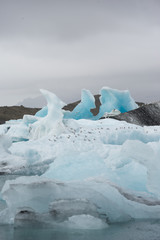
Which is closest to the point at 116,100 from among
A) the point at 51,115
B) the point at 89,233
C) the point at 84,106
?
the point at 84,106

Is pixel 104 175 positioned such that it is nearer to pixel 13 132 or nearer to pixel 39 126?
pixel 39 126

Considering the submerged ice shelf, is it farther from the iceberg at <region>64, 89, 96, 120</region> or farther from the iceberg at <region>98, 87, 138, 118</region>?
the iceberg at <region>98, 87, 138, 118</region>

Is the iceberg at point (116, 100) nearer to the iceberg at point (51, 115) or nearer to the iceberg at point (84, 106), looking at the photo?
the iceberg at point (84, 106)

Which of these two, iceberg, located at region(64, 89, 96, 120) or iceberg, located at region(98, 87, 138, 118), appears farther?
iceberg, located at region(98, 87, 138, 118)

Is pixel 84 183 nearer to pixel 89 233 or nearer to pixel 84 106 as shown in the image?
pixel 89 233

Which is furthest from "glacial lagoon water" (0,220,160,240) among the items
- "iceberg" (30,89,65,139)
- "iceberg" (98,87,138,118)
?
"iceberg" (98,87,138,118)

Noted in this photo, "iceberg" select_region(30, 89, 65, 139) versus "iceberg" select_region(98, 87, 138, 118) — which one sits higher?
"iceberg" select_region(98, 87, 138, 118)

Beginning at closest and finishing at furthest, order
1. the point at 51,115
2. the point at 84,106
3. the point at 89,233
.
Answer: the point at 89,233
the point at 51,115
the point at 84,106

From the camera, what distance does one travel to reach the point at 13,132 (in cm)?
1750

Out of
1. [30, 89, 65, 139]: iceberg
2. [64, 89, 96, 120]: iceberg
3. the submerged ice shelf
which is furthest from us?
[64, 89, 96, 120]: iceberg

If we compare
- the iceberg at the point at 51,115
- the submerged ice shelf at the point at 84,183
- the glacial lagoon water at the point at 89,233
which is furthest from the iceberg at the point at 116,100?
the glacial lagoon water at the point at 89,233

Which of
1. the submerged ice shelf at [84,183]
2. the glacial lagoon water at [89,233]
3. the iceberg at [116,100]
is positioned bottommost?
the glacial lagoon water at [89,233]

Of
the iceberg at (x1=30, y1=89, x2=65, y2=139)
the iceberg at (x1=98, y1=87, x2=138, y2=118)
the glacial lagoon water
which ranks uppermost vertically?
the iceberg at (x1=98, y1=87, x2=138, y2=118)

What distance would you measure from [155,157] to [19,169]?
5280 mm
